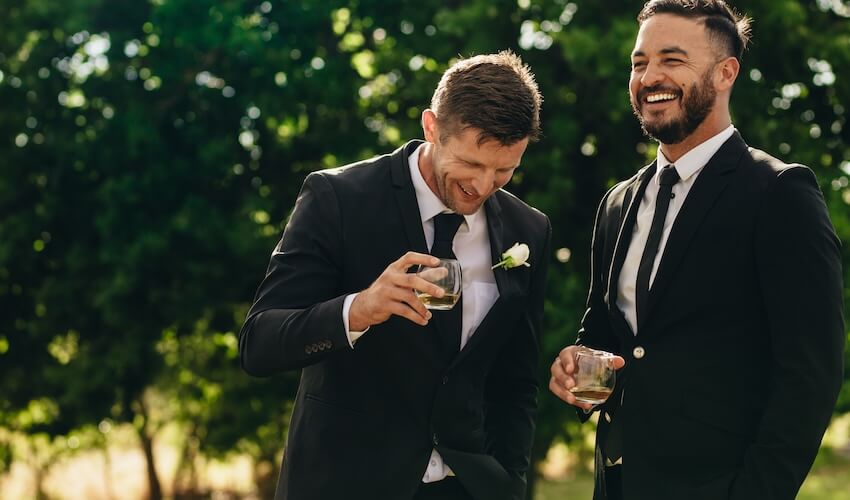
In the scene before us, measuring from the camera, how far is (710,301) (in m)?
3.46

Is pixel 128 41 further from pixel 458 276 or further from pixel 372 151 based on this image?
pixel 458 276

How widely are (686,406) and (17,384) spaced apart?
41.3ft

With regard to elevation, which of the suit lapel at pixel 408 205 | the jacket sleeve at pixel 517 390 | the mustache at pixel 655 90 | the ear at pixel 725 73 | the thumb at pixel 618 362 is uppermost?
the ear at pixel 725 73

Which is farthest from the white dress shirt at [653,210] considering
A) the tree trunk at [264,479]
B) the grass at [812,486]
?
the tree trunk at [264,479]

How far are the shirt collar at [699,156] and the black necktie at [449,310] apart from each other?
2.79ft

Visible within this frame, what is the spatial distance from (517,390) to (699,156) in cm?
121

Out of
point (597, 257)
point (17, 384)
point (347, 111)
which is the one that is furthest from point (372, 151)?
point (597, 257)

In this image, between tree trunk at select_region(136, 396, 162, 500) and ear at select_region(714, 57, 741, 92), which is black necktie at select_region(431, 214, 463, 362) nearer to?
ear at select_region(714, 57, 741, 92)

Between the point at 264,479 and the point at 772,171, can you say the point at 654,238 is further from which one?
the point at 264,479

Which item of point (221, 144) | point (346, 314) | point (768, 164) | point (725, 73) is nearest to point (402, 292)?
point (346, 314)

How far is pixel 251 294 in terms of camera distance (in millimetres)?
13594

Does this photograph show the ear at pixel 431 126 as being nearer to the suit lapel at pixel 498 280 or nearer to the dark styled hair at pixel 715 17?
the suit lapel at pixel 498 280

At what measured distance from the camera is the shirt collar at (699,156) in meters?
3.64

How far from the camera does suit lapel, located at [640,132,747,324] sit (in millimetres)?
3516
